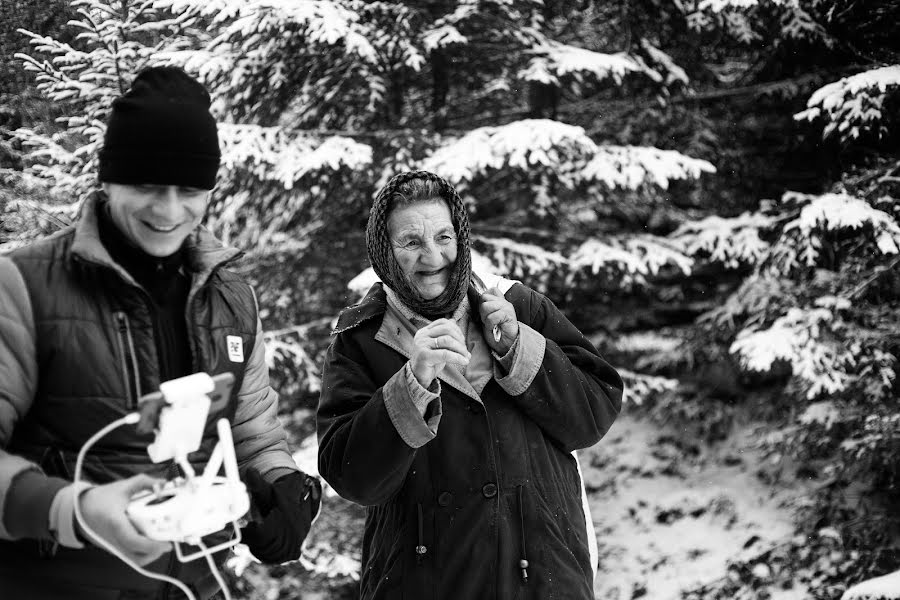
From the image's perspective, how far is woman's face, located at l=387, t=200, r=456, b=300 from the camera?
2393 millimetres

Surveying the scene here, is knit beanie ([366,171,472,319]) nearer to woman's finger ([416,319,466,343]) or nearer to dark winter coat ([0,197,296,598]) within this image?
woman's finger ([416,319,466,343])

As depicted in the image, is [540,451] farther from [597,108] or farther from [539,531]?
[597,108]

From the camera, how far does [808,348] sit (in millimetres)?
5223

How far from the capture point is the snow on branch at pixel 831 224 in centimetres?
481

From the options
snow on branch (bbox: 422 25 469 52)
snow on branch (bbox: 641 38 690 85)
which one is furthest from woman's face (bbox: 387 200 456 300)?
snow on branch (bbox: 641 38 690 85)

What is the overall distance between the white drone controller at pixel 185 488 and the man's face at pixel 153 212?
1.25 ft

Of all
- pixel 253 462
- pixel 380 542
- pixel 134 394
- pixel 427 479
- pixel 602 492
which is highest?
pixel 134 394

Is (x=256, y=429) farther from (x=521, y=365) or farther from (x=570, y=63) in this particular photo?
(x=570, y=63)

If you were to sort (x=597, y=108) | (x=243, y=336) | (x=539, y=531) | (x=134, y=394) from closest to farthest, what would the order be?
(x=134, y=394)
(x=243, y=336)
(x=539, y=531)
(x=597, y=108)

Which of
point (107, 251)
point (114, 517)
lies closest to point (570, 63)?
point (107, 251)

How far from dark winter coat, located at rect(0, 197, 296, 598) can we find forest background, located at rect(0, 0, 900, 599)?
2870 mm

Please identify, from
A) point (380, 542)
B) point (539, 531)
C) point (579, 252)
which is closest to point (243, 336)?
point (380, 542)

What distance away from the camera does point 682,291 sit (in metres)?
7.43

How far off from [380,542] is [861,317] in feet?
15.0
